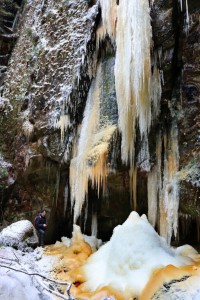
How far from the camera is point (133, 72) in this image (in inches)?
340

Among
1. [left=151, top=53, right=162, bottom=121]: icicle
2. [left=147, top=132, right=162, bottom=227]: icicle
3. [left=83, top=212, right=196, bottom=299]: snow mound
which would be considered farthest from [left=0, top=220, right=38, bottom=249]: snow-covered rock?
[left=151, top=53, right=162, bottom=121]: icicle

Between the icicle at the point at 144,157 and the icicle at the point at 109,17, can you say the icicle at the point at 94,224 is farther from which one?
the icicle at the point at 109,17

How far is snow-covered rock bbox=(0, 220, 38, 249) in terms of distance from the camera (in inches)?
352

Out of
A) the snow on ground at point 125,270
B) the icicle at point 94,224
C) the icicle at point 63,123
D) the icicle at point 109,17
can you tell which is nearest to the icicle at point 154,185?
the snow on ground at point 125,270

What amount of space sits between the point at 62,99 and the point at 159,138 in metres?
2.73

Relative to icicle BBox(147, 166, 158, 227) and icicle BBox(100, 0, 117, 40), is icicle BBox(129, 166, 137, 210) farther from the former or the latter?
icicle BBox(100, 0, 117, 40)

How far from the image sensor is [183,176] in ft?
27.5

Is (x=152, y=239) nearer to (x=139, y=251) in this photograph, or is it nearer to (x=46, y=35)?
(x=139, y=251)

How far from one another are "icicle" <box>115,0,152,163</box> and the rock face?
0.25 meters

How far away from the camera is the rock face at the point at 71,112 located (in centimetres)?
862

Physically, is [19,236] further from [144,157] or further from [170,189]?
[170,189]

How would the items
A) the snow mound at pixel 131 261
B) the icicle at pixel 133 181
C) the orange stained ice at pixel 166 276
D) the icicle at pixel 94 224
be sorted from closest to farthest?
the orange stained ice at pixel 166 276 < the snow mound at pixel 131 261 < the icicle at pixel 133 181 < the icicle at pixel 94 224

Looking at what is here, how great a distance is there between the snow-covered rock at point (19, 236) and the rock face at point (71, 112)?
1.36m

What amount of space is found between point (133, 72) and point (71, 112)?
2.17 m
